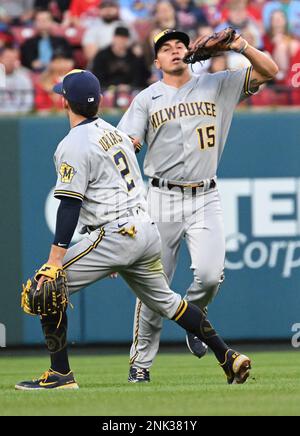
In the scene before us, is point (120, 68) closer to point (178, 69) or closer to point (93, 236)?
point (178, 69)

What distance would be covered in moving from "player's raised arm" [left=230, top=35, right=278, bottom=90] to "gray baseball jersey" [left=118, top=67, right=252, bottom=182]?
0.07 metres

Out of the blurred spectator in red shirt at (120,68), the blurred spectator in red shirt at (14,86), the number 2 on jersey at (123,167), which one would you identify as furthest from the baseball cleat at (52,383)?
the blurred spectator in red shirt at (120,68)

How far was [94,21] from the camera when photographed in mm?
12719

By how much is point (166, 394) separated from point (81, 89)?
186 cm

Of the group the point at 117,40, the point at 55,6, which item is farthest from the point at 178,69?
the point at 55,6

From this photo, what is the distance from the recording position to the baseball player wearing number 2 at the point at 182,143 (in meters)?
7.30

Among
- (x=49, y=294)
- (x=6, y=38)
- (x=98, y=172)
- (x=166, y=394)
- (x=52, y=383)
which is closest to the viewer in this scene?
(x=166, y=394)

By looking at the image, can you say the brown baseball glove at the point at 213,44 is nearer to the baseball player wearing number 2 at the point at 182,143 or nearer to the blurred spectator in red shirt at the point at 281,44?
the baseball player wearing number 2 at the point at 182,143

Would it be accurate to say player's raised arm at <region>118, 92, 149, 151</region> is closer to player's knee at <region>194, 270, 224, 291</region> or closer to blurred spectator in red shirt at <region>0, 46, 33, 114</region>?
player's knee at <region>194, 270, 224, 291</region>

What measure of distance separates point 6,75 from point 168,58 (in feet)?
15.2

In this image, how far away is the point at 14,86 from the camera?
11531 mm

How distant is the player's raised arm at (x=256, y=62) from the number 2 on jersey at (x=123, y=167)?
126cm

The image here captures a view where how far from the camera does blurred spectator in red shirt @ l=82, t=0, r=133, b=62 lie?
12.4 metres

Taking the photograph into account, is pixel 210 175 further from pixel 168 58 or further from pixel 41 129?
pixel 41 129
